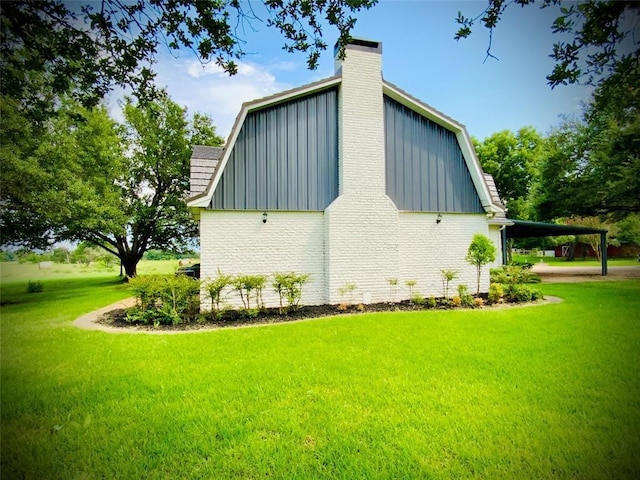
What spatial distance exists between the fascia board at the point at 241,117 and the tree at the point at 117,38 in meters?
5.32

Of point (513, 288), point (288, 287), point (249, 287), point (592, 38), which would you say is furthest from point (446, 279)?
point (592, 38)

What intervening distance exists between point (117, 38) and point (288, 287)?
6440 millimetres

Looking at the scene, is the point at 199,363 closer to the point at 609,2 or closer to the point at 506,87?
the point at 506,87

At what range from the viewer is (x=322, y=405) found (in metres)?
3.16

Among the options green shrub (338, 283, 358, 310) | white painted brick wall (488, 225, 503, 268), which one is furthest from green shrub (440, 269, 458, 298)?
white painted brick wall (488, 225, 503, 268)

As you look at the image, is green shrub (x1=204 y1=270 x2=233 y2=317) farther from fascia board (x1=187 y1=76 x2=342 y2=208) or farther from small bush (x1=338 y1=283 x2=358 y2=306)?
small bush (x1=338 y1=283 x2=358 y2=306)

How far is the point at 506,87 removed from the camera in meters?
2.91

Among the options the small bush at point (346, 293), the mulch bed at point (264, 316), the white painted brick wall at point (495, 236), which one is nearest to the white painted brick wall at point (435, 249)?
the mulch bed at point (264, 316)

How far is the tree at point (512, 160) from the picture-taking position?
96.8 ft

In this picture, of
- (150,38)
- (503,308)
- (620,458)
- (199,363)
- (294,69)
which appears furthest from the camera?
(503,308)

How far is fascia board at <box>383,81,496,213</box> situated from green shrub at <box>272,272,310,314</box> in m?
6.38

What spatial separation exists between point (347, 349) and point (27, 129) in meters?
4.83

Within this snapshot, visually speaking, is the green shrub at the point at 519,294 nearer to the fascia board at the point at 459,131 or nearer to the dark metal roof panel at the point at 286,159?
the fascia board at the point at 459,131

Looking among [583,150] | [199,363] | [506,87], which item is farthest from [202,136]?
[583,150]
